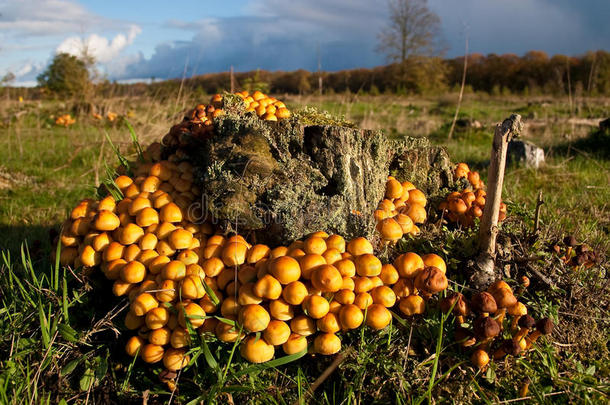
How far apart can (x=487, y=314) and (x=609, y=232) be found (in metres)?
2.34

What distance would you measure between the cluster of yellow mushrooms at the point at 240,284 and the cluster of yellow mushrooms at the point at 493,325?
164mm

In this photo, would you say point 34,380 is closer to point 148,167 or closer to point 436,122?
point 148,167

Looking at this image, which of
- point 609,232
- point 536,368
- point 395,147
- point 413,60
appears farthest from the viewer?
point 413,60

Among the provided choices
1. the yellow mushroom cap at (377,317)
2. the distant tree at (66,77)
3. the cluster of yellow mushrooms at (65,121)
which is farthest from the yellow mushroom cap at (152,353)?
the distant tree at (66,77)

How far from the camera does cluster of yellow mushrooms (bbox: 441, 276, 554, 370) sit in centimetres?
179

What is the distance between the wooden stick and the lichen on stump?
62 cm

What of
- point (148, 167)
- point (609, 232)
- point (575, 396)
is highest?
point (148, 167)

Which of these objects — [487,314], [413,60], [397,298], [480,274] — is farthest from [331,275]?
[413,60]

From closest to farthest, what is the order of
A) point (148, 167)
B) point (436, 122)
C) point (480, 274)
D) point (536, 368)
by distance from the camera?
point (536, 368) < point (480, 274) < point (148, 167) < point (436, 122)

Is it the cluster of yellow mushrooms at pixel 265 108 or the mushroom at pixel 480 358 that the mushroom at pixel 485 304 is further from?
the cluster of yellow mushrooms at pixel 265 108

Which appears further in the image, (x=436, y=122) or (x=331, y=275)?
(x=436, y=122)

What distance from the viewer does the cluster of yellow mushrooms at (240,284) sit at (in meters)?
1.83

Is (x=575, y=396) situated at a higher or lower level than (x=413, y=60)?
lower

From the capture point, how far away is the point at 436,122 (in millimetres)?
11859
